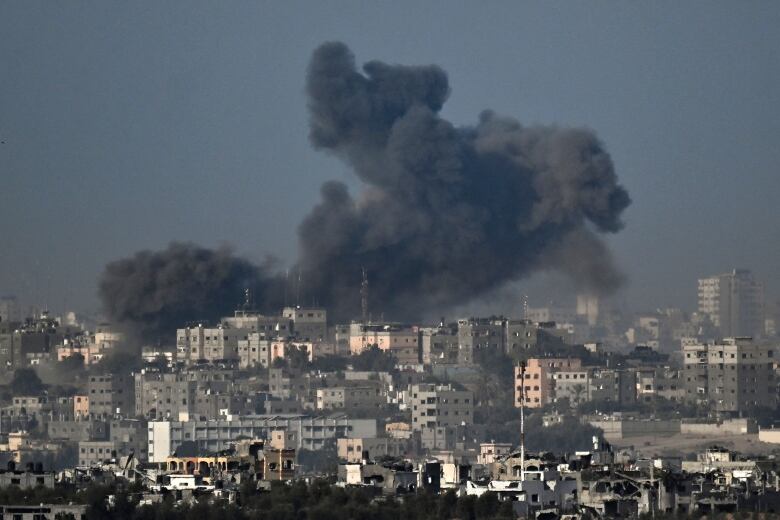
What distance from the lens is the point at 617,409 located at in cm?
11506

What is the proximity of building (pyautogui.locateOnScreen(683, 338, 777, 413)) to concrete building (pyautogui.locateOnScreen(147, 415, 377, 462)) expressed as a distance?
12.5m

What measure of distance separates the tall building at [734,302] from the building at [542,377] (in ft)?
133

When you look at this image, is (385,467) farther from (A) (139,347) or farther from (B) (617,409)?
(A) (139,347)

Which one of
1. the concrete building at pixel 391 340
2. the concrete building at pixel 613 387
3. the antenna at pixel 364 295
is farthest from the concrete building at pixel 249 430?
the antenna at pixel 364 295

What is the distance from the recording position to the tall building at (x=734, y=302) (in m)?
163

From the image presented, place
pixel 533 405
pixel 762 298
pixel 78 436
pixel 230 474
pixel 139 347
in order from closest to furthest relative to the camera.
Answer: pixel 230 474 → pixel 78 436 → pixel 533 405 → pixel 139 347 → pixel 762 298

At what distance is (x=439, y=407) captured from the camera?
111 metres

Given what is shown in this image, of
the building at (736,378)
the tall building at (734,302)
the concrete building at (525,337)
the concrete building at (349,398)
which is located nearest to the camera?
the building at (736,378)

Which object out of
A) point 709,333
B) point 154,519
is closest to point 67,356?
point 709,333

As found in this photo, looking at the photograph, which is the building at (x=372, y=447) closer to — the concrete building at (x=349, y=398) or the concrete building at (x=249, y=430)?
the concrete building at (x=249, y=430)

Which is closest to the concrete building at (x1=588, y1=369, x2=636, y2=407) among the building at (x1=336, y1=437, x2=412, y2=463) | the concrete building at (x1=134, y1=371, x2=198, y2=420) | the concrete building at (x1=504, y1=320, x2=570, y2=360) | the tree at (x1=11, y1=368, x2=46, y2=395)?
the concrete building at (x1=504, y1=320, x2=570, y2=360)

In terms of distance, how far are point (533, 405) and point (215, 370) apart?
11.3m

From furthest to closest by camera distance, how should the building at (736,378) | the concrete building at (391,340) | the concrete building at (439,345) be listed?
1. the concrete building at (391,340)
2. the concrete building at (439,345)
3. the building at (736,378)

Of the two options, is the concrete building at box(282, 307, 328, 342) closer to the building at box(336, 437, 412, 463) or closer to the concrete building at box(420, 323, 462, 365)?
the concrete building at box(420, 323, 462, 365)
